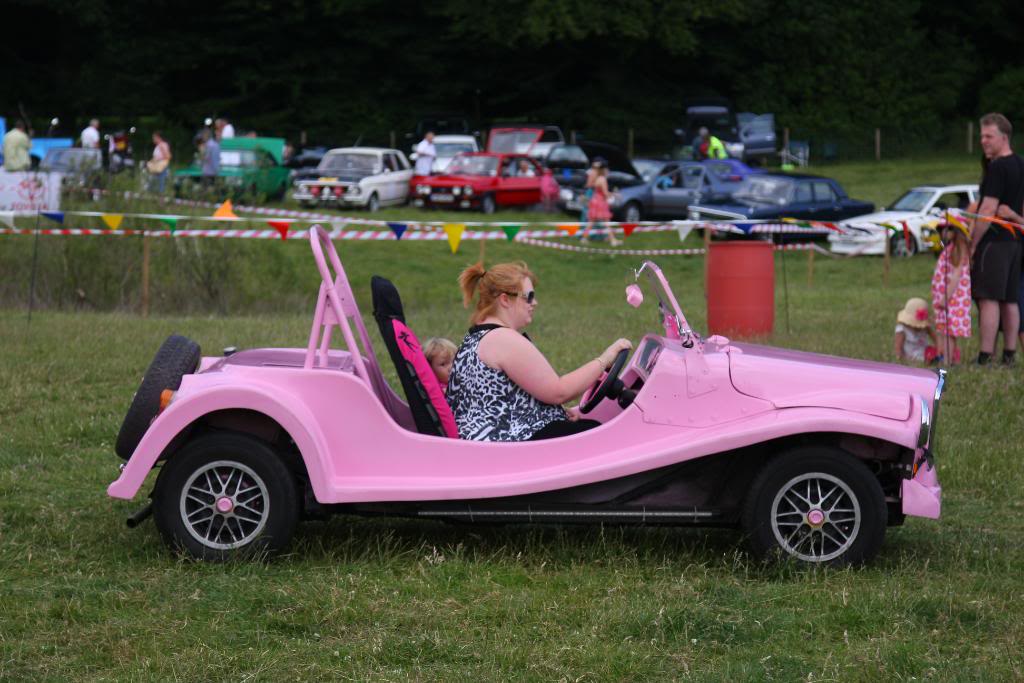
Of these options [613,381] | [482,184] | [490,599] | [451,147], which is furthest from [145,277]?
[451,147]

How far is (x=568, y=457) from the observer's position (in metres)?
6.30

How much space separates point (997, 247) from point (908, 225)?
49.4ft

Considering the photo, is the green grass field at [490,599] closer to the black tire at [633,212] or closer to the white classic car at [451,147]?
the black tire at [633,212]

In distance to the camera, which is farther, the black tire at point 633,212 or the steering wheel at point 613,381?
the black tire at point 633,212

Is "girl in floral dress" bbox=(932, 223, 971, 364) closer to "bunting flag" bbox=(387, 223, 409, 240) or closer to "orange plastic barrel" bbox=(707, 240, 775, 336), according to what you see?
"orange plastic barrel" bbox=(707, 240, 775, 336)

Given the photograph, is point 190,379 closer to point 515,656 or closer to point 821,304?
point 515,656

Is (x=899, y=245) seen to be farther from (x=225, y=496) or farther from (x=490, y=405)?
(x=225, y=496)

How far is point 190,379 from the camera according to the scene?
20.9 feet

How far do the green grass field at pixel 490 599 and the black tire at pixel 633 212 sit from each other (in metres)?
21.9

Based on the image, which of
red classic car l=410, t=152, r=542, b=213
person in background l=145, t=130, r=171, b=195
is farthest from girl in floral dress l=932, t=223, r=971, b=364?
red classic car l=410, t=152, r=542, b=213

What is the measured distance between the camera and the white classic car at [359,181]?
29969mm

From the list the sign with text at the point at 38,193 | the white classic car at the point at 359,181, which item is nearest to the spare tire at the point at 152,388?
the sign with text at the point at 38,193

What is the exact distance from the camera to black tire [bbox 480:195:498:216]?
30656mm

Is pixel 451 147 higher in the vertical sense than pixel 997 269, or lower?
higher
